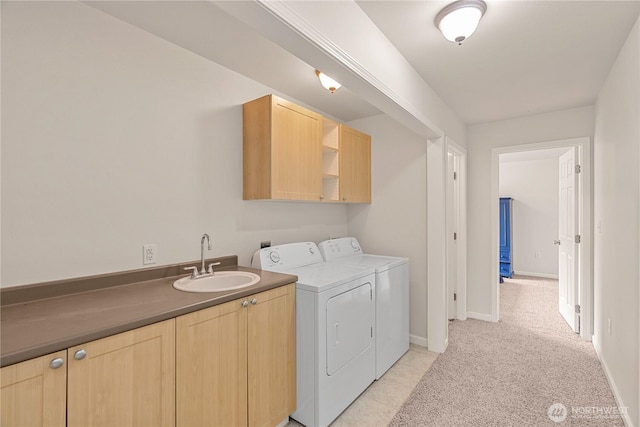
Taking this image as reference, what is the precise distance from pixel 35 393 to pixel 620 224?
3018 mm

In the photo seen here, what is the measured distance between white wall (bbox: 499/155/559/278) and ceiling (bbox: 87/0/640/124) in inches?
138

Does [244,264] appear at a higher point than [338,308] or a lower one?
higher

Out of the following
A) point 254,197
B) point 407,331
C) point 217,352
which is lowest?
point 407,331

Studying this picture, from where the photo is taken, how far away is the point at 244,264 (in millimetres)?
2391

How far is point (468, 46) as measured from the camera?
200 cm

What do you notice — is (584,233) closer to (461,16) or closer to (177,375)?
(461,16)

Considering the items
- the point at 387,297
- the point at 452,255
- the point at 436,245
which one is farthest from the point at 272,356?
the point at 452,255

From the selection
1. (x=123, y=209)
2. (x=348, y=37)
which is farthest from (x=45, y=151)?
(x=348, y=37)

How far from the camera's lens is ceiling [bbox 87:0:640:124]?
5.34 feet

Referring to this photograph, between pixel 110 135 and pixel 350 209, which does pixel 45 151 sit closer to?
pixel 110 135

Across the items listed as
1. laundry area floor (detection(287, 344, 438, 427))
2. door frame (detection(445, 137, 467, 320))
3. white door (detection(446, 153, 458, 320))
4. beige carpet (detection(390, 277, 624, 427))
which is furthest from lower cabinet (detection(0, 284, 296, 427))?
door frame (detection(445, 137, 467, 320))

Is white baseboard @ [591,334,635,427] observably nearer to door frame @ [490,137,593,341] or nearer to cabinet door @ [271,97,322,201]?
door frame @ [490,137,593,341]

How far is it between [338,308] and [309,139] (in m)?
1.33

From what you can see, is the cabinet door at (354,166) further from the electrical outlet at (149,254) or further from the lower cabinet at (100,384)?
the lower cabinet at (100,384)
